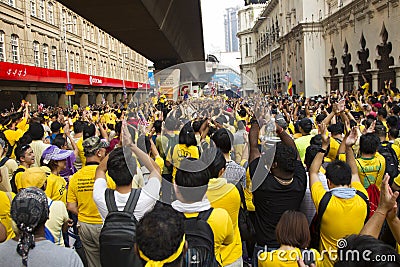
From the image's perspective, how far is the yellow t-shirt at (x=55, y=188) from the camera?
484 centimetres

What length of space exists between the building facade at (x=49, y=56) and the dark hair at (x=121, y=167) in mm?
15954

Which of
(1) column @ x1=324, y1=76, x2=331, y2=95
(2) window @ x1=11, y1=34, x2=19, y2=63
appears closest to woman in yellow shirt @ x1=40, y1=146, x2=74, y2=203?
(2) window @ x1=11, y1=34, x2=19, y2=63

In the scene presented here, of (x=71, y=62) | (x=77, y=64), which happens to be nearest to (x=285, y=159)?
(x=71, y=62)

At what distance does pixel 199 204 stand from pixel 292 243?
721 mm

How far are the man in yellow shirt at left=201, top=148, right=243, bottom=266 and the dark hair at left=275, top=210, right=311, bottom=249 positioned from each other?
22.4 inches

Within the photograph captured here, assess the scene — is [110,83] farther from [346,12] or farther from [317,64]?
[346,12]

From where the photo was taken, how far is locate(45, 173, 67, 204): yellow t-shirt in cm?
484

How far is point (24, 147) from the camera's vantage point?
558 centimetres

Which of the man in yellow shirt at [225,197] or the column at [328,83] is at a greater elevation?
the column at [328,83]

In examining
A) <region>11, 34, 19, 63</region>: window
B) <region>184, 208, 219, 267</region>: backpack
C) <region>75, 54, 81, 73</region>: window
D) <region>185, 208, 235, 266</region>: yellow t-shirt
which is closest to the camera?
<region>184, 208, 219, 267</region>: backpack

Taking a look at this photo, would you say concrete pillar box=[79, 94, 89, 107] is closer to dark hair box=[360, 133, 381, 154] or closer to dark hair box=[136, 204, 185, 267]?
dark hair box=[360, 133, 381, 154]

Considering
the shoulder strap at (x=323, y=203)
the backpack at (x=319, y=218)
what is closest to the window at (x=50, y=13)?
the backpack at (x=319, y=218)

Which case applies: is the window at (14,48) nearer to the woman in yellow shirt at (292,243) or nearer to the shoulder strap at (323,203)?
the shoulder strap at (323,203)

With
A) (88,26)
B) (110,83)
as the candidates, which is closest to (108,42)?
(88,26)
